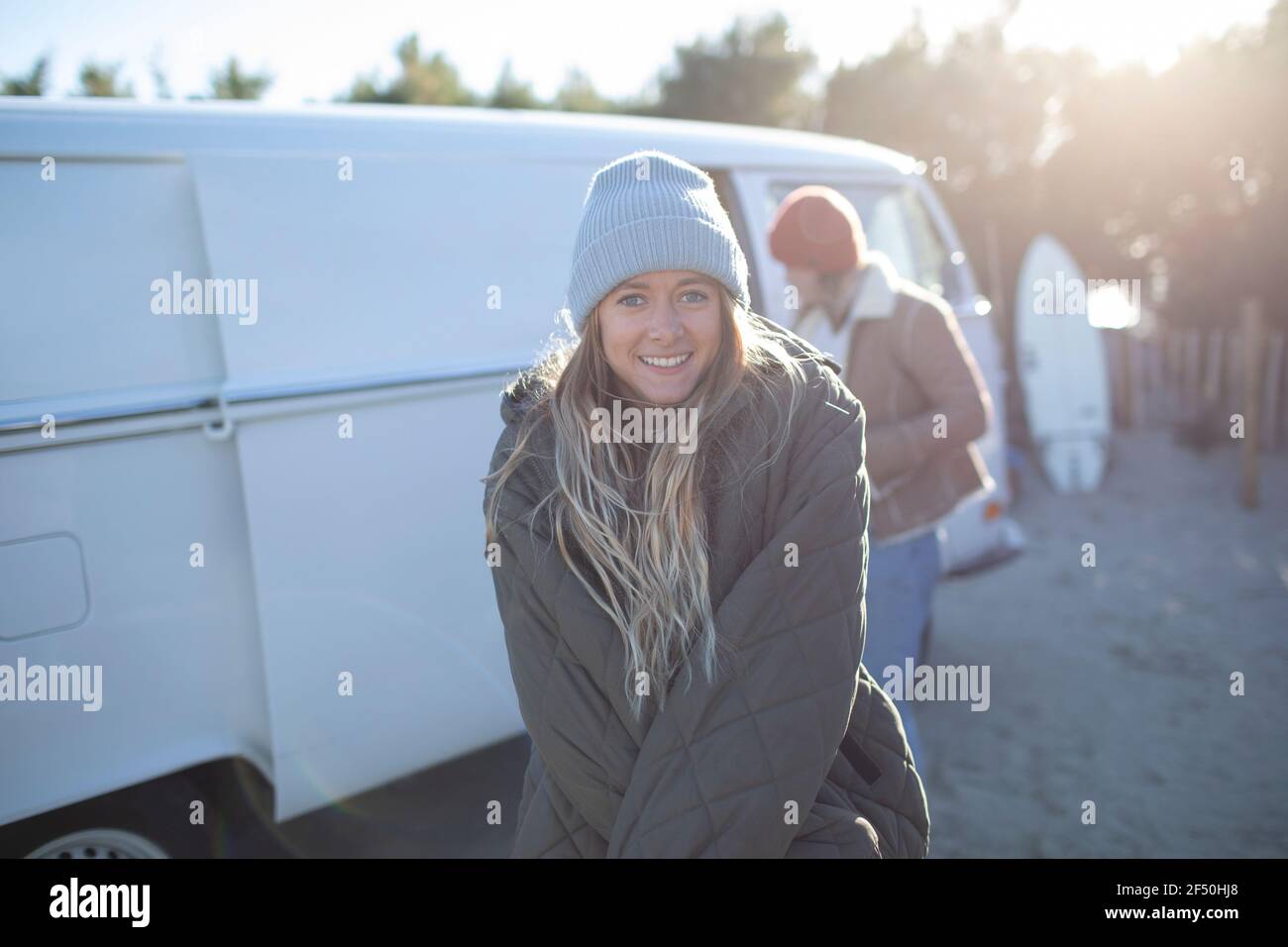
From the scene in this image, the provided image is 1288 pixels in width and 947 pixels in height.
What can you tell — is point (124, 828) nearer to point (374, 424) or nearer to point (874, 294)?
point (374, 424)

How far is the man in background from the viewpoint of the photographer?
9.71 ft

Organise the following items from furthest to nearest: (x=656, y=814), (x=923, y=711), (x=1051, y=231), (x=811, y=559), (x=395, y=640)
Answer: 1. (x=1051, y=231)
2. (x=923, y=711)
3. (x=395, y=640)
4. (x=811, y=559)
5. (x=656, y=814)

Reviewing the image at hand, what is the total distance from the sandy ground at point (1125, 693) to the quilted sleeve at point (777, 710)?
204 cm

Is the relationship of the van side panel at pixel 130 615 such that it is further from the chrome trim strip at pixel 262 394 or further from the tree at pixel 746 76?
the tree at pixel 746 76

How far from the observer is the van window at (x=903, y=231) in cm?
442

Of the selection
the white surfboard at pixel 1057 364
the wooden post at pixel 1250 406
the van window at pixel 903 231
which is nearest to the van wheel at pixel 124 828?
the van window at pixel 903 231

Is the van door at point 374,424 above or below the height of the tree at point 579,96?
below

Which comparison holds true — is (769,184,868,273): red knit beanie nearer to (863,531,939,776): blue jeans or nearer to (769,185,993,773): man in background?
(769,185,993,773): man in background

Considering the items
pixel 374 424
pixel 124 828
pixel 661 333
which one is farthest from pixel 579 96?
pixel 661 333

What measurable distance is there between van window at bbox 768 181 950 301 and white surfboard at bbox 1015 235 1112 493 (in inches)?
151
